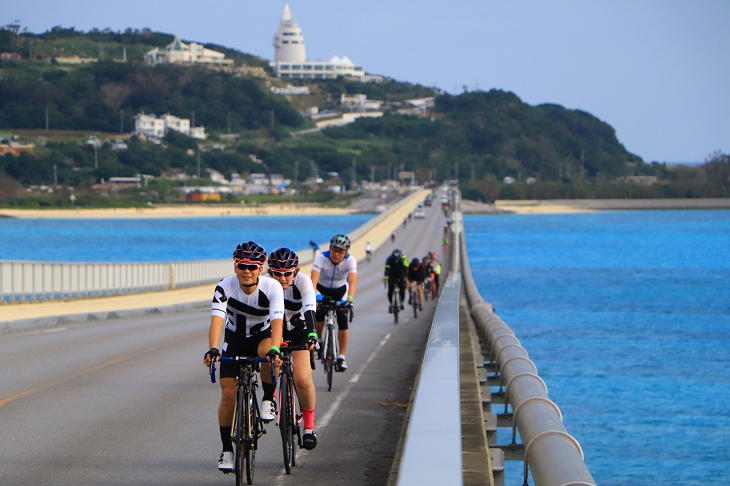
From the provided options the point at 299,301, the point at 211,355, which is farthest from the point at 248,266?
the point at 299,301

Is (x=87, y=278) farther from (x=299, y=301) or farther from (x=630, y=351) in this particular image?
(x=630, y=351)

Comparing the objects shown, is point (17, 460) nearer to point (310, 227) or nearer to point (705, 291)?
point (705, 291)

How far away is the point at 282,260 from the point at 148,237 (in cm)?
13801

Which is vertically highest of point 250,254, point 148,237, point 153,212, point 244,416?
point 250,254

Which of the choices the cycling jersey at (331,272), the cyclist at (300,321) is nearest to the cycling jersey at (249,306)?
the cyclist at (300,321)

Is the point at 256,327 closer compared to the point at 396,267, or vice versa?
the point at 256,327

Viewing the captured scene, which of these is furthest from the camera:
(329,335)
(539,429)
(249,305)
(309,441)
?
(329,335)

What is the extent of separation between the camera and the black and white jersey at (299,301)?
28.3 ft

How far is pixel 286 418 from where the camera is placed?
8.08 metres

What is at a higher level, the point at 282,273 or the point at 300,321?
the point at 282,273

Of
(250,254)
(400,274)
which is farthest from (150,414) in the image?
(400,274)

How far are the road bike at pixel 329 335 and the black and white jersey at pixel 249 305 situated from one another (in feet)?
17.1

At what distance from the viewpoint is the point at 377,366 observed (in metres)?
15.9

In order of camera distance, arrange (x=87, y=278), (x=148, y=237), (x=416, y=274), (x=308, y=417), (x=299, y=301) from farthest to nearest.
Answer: (x=148, y=237) → (x=87, y=278) → (x=416, y=274) → (x=299, y=301) → (x=308, y=417)
